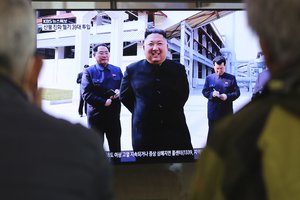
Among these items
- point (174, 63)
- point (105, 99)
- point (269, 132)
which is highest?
point (174, 63)

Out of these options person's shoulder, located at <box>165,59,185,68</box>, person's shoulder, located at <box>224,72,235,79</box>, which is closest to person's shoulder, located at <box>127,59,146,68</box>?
person's shoulder, located at <box>165,59,185,68</box>

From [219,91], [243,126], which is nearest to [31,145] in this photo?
[243,126]

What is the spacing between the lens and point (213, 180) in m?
0.86

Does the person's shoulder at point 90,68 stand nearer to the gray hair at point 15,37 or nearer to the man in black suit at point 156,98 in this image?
the man in black suit at point 156,98

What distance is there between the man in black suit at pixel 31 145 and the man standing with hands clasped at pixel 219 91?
2.00 metres

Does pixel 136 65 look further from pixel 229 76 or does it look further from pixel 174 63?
pixel 229 76

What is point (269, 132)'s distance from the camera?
771 mm

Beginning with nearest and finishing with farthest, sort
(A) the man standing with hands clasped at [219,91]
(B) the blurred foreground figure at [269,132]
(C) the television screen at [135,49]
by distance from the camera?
(B) the blurred foreground figure at [269,132], (C) the television screen at [135,49], (A) the man standing with hands clasped at [219,91]

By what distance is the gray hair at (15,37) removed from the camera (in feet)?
2.86

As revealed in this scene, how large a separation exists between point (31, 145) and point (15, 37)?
23cm

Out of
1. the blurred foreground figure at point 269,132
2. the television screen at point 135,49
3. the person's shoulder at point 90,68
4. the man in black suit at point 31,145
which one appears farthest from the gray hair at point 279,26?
A: the person's shoulder at point 90,68

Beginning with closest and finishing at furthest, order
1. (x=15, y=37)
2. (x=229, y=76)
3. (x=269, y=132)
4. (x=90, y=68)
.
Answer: (x=269, y=132) → (x=15, y=37) → (x=90, y=68) → (x=229, y=76)

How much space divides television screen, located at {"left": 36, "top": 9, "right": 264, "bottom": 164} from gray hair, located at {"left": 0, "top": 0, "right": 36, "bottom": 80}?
1.80 m

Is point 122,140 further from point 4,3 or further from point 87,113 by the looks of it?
point 4,3
